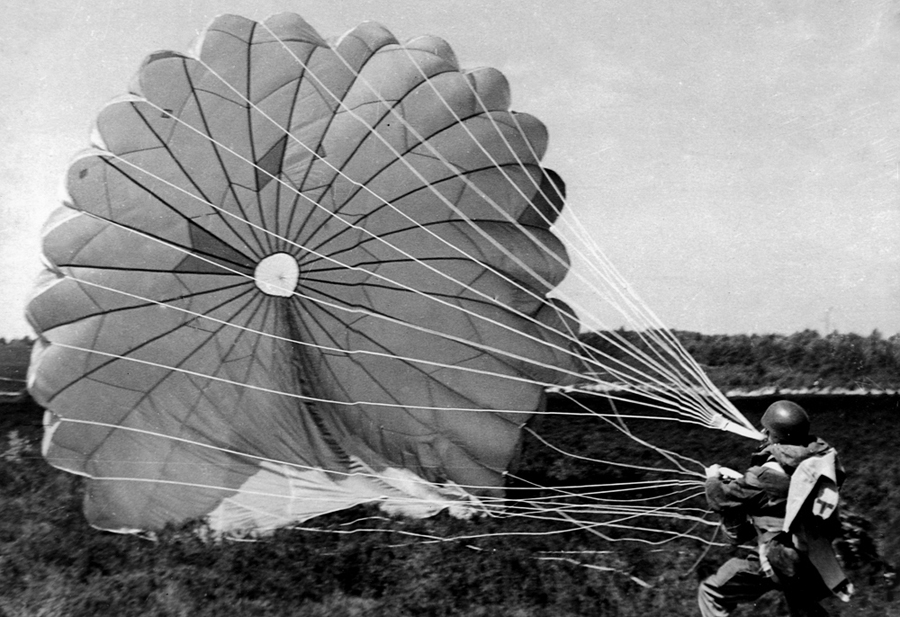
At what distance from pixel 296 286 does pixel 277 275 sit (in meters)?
0.08

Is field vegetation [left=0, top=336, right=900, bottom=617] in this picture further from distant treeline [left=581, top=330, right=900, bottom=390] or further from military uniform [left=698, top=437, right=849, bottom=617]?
military uniform [left=698, top=437, right=849, bottom=617]

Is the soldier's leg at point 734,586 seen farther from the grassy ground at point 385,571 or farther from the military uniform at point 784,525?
the grassy ground at point 385,571

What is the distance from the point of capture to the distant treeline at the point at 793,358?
3799 mm

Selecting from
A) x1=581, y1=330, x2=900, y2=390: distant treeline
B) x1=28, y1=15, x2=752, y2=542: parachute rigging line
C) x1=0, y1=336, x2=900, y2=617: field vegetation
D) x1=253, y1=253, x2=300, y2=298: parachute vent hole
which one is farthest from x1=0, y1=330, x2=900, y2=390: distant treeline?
x1=253, y1=253, x2=300, y2=298: parachute vent hole

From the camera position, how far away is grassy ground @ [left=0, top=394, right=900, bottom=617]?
3156 mm

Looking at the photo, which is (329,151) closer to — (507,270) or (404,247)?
(404,247)

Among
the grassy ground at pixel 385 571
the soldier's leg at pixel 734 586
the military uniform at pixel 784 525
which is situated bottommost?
the grassy ground at pixel 385 571

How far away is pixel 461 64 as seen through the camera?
344 centimetres

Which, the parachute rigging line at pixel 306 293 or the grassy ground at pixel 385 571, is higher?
the parachute rigging line at pixel 306 293

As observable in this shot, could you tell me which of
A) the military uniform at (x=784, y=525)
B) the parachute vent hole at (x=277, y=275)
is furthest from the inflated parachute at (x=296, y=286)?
the military uniform at (x=784, y=525)

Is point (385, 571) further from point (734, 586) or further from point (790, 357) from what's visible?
point (790, 357)

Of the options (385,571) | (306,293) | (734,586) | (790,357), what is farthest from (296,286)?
(790,357)

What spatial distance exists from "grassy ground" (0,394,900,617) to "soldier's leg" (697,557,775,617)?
1.75 ft

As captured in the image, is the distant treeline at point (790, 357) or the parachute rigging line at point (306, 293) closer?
the parachute rigging line at point (306, 293)
